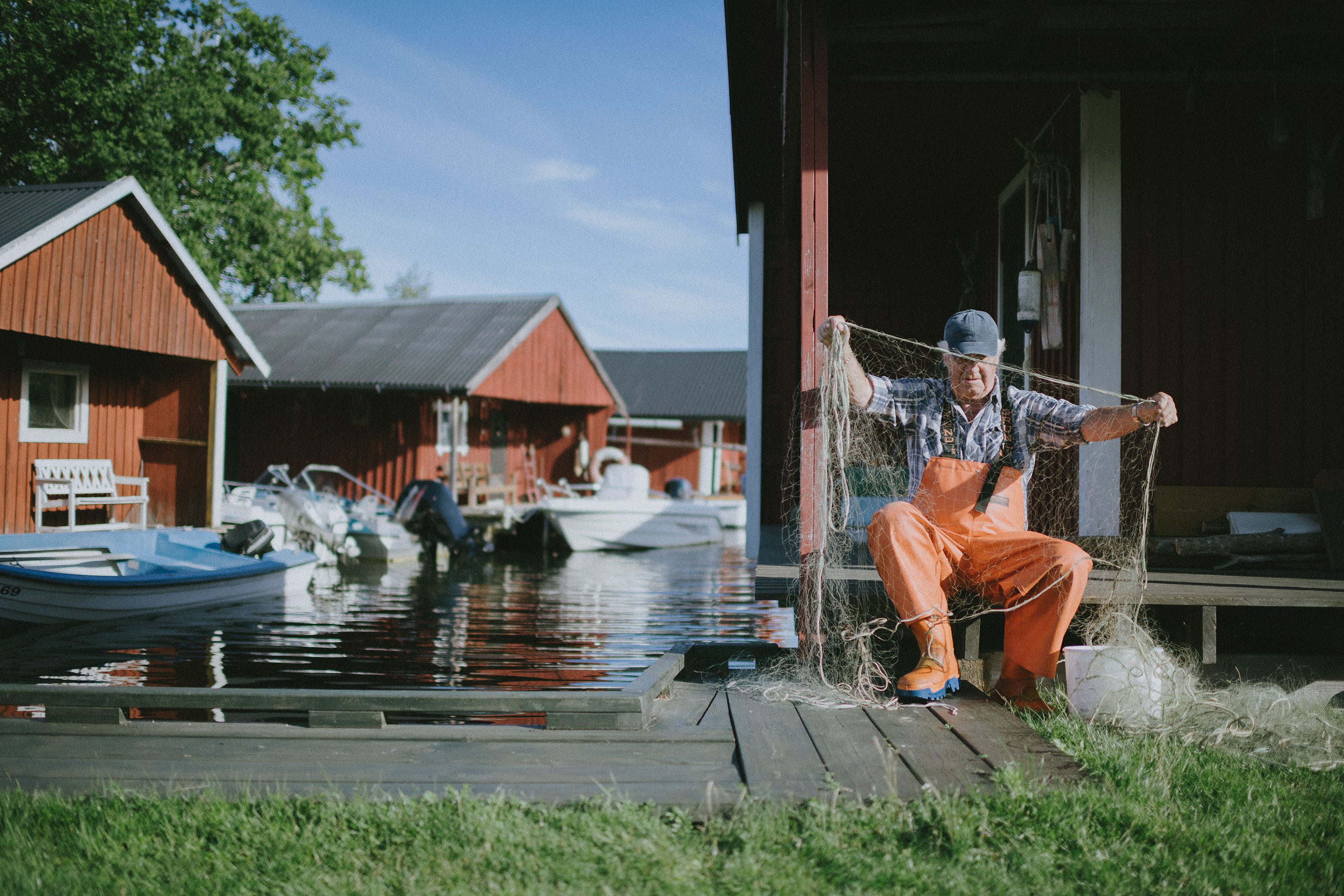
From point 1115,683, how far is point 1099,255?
10.3ft

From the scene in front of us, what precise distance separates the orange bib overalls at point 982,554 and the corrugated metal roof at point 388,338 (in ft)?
51.2

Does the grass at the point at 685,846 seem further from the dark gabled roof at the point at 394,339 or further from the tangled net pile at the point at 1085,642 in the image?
the dark gabled roof at the point at 394,339

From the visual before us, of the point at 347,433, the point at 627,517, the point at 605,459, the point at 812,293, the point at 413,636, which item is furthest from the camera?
the point at 605,459

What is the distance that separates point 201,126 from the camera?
2409cm

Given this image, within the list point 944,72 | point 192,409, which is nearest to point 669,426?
point 192,409

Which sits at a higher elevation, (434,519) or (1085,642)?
(1085,642)

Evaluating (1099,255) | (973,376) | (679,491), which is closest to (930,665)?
(973,376)

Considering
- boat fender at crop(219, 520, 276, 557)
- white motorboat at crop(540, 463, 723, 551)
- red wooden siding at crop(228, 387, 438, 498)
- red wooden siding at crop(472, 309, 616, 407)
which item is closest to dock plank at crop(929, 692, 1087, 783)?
boat fender at crop(219, 520, 276, 557)

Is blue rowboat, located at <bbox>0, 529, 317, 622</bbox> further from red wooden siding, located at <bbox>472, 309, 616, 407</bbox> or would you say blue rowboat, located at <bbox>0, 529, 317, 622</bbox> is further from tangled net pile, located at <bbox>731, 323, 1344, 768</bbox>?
red wooden siding, located at <bbox>472, 309, 616, 407</bbox>

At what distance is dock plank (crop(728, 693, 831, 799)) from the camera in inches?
109

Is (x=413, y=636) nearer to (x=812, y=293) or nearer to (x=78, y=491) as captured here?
(x=812, y=293)

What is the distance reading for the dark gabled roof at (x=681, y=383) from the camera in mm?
31969

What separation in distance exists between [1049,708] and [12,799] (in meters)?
3.43

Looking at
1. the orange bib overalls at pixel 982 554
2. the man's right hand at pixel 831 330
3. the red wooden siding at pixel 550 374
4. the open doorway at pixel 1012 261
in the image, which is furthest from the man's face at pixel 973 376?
the red wooden siding at pixel 550 374
